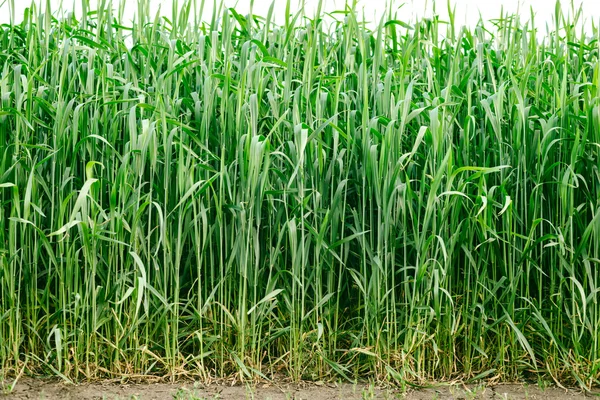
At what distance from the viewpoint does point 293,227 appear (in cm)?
282

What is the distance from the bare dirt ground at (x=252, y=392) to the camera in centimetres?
283

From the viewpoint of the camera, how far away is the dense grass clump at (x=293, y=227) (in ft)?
9.43

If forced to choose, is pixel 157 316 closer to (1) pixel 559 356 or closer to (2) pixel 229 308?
(2) pixel 229 308

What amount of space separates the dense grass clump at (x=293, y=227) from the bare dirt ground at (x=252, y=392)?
0.22 feet

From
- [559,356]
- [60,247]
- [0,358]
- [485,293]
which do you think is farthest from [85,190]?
[559,356]

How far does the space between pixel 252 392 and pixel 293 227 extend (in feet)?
2.25

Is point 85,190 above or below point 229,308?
above

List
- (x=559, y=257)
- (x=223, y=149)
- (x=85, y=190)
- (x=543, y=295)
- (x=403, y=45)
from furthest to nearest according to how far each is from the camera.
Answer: (x=403, y=45), (x=543, y=295), (x=559, y=257), (x=223, y=149), (x=85, y=190)

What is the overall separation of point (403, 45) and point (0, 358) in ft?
7.83

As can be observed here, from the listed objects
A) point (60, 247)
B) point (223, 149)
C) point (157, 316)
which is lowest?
point (157, 316)

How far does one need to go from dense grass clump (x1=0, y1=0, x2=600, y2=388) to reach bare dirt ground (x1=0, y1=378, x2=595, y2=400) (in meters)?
0.07

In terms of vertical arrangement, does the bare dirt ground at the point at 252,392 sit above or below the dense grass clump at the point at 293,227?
below

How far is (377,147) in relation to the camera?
9.78ft

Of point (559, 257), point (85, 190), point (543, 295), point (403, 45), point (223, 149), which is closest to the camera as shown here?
point (85, 190)
